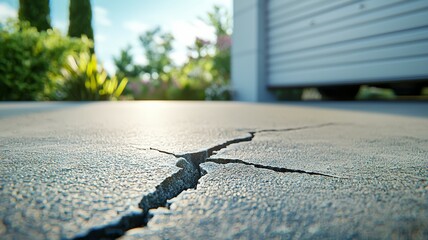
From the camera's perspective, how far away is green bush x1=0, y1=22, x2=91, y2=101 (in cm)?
439

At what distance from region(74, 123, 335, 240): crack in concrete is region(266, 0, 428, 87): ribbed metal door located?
10.6 ft

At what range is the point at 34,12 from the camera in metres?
7.29

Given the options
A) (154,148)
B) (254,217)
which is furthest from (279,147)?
(254,217)

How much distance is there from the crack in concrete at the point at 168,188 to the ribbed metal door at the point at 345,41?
324cm

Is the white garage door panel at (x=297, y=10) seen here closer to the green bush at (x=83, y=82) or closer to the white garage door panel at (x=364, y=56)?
the white garage door panel at (x=364, y=56)

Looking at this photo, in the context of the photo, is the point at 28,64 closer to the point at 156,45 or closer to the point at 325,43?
the point at 325,43

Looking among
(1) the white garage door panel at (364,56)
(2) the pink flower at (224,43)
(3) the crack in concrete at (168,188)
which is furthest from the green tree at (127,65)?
(3) the crack in concrete at (168,188)

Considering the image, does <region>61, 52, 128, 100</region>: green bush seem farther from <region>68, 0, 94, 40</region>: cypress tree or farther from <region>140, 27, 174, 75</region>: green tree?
<region>140, 27, 174, 75</region>: green tree

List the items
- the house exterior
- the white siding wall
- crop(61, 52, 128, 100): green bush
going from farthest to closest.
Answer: the white siding wall, crop(61, 52, 128, 100): green bush, the house exterior

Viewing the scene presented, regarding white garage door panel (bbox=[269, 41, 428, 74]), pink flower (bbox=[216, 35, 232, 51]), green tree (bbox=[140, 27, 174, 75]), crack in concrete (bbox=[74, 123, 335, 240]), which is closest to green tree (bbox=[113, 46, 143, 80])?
green tree (bbox=[140, 27, 174, 75])

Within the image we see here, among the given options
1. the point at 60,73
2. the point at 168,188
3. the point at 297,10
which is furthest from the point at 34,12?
the point at 168,188

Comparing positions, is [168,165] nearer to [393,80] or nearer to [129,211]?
[129,211]

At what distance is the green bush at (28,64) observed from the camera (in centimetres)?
439

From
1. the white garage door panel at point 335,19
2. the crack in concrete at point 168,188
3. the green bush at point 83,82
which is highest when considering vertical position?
the white garage door panel at point 335,19
